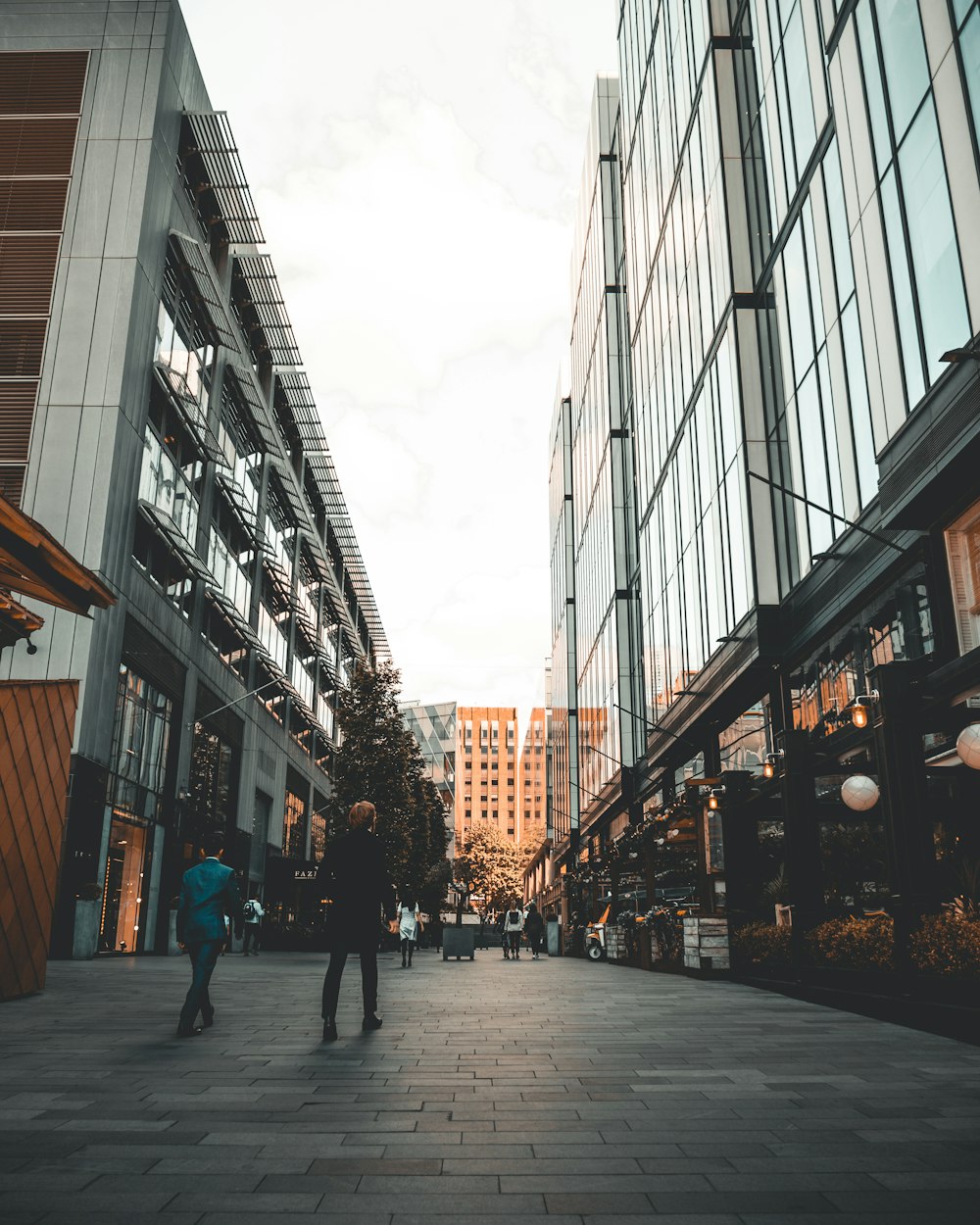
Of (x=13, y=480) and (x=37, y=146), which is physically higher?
(x=37, y=146)

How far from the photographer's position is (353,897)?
8.86 meters

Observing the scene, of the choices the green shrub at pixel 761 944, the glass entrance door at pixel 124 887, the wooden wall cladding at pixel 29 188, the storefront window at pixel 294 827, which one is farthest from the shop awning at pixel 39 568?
the storefront window at pixel 294 827

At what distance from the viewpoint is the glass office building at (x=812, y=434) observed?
39.5 ft

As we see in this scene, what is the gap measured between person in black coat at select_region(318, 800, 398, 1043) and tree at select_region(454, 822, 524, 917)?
88068 mm

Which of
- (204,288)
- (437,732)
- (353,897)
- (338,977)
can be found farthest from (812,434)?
(437,732)

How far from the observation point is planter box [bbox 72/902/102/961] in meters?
24.7

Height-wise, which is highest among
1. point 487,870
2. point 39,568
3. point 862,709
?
point 487,870

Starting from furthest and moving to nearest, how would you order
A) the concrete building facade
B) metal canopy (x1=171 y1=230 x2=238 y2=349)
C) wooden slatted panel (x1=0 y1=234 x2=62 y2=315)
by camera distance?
metal canopy (x1=171 y1=230 x2=238 y2=349), wooden slatted panel (x1=0 y1=234 x2=62 y2=315), the concrete building facade

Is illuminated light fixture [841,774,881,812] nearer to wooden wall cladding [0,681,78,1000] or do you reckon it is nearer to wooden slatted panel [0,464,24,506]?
wooden wall cladding [0,681,78,1000]

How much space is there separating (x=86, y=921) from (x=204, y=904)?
18.4m

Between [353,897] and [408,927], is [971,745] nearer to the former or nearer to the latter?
[353,897]

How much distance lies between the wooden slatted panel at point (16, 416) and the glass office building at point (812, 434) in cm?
1751

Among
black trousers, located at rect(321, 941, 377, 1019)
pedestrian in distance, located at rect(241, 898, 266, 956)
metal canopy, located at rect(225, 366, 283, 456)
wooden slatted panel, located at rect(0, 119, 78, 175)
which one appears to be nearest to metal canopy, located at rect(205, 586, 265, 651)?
metal canopy, located at rect(225, 366, 283, 456)

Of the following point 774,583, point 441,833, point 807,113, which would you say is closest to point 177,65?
point 807,113
